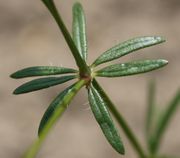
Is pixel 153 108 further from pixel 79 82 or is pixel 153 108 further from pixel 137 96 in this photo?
pixel 137 96

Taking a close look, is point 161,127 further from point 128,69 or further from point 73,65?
point 73,65

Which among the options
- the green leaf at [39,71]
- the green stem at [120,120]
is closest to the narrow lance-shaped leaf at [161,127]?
A: the green stem at [120,120]

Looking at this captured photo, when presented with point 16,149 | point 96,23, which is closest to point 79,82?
point 16,149

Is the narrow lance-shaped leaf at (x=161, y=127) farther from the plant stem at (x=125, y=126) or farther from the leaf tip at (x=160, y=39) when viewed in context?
the leaf tip at (x=160, y=39)

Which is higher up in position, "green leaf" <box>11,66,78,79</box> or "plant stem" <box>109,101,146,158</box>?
"green leaf" <box>11,66,78,79</box>

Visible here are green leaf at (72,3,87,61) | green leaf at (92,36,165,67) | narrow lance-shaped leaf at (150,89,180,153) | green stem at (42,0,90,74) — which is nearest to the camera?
green stem at (42,0,90,74)

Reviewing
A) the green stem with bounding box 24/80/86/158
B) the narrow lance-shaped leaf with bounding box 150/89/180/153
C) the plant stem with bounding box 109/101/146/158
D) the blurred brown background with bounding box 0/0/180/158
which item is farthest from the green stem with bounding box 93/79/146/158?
the blurred brown background with bounding box 0/0/180/158

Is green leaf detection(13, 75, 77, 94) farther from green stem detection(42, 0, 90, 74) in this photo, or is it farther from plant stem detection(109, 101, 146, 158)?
plant stem detection(109, 101, 146, 158)
